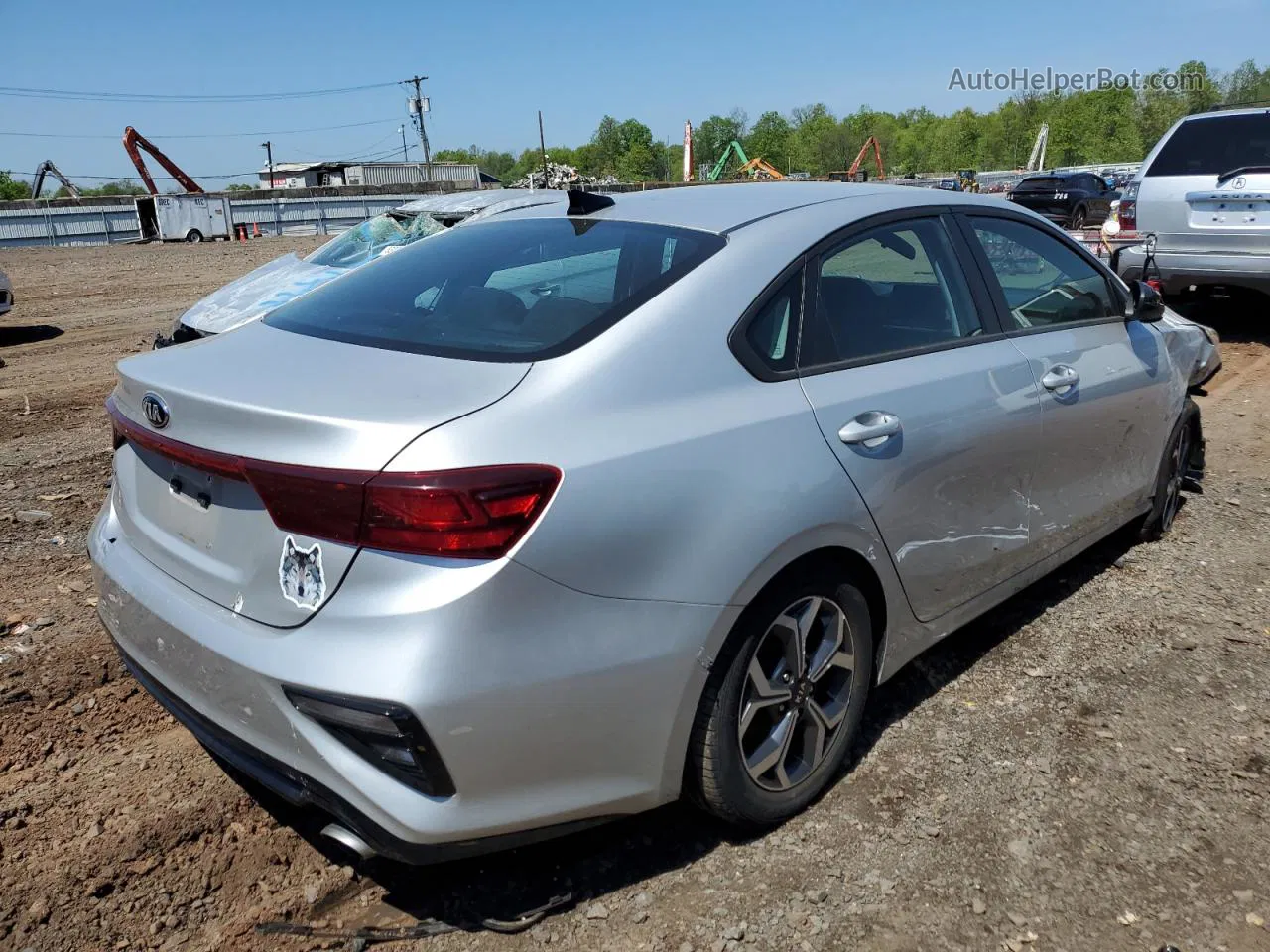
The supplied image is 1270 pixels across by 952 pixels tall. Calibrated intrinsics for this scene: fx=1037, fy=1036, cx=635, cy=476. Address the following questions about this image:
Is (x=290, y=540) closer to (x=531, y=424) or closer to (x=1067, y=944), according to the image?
(x=531, y=424)

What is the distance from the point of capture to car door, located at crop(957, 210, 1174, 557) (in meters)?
3.50

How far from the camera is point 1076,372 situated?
362cm

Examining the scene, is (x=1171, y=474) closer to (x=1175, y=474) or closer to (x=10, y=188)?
(x=1175, y=474)

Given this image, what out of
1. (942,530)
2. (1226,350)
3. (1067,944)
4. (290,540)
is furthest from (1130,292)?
(1226,350)

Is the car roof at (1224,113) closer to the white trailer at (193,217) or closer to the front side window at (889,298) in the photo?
the front side window at (889,298)

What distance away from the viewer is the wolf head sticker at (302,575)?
2104 millimetres

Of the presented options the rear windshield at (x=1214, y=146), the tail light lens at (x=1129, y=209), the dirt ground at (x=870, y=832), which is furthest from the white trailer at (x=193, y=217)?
the dirt ground at (x=870, y=832)

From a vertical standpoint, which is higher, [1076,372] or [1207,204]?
[1207,204]

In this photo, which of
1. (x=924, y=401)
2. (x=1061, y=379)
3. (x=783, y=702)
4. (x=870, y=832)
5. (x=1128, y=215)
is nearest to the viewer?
(x=783, y=702)

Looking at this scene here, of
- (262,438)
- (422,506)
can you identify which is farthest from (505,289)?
(422,506)

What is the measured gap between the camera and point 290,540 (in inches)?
84.2

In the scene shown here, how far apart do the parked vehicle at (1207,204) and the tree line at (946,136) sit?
64517mm

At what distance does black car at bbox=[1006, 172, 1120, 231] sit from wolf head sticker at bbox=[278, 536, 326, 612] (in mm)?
25176

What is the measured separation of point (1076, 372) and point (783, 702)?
5.79 ft
